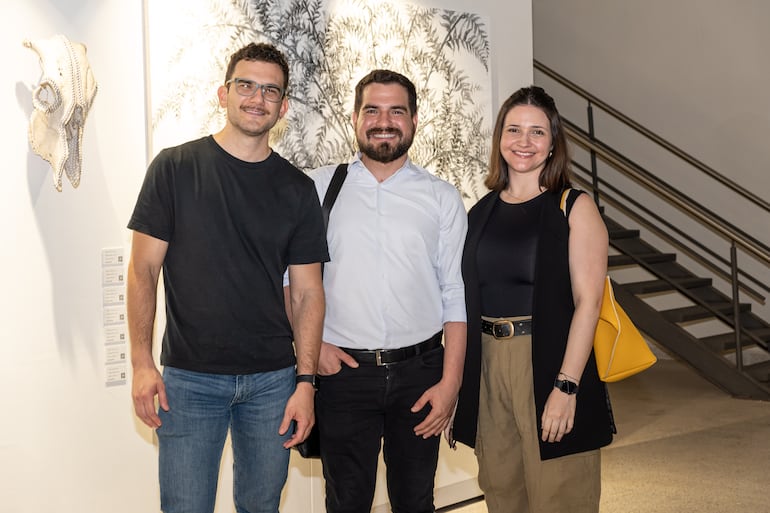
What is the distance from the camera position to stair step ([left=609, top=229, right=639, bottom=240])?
7.74 meters

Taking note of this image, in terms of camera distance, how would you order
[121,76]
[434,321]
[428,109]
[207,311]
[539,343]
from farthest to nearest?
1. [428,109]
2. [121,76]
3. [434,321]
4. [539,343]
5. [207,311]

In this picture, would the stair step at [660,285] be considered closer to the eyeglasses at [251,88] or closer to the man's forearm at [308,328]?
the man's forearm at [308,328]

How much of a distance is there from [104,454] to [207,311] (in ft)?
3.71

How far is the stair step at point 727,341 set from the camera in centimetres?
680

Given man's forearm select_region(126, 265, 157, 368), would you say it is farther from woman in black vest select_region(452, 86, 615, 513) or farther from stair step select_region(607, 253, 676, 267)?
stair step select_region(607, 253, 676, 267)

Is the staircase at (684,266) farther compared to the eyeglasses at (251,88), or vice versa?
the staircase at (684,266)

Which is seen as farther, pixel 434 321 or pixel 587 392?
pixel 434 321

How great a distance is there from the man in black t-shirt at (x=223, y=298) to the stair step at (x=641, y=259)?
5.30 m

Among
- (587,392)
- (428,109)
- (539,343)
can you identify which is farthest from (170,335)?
(428,109)

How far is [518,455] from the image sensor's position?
2.63m

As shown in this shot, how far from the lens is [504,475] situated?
263 cm

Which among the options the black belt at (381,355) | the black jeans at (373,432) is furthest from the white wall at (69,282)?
the black belt at (381,355)

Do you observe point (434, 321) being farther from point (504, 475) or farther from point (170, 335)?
point (170, 335)

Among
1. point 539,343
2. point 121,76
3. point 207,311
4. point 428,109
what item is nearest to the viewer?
point 207,311
